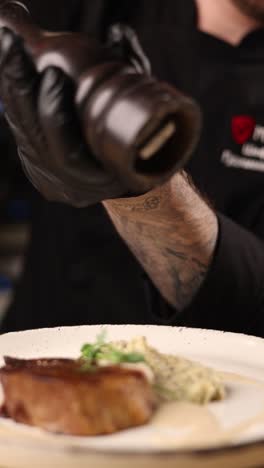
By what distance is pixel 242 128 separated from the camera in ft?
7.02

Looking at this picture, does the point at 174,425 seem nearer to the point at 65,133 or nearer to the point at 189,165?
the point at 65,133

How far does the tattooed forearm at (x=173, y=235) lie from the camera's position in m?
1.57

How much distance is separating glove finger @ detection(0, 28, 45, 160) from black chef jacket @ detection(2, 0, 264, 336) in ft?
3.54

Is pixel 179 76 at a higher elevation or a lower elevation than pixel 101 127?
lower

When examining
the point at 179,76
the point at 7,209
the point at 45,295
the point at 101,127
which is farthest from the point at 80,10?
the point at 7,209

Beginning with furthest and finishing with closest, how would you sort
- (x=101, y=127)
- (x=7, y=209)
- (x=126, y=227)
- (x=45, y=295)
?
(x=7, y=209) → (x=45, y=295) → (x=126, y=227) → (x=101, y=127)

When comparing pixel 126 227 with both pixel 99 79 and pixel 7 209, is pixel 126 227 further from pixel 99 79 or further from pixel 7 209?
pixel 7 209

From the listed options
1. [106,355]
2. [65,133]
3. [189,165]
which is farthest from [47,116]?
[189,165]

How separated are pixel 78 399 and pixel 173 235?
785mm

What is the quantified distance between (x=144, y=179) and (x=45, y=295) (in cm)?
153

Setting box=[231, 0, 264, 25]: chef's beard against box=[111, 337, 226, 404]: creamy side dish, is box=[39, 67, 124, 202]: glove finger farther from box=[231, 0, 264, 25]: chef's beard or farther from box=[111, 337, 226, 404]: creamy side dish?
box=[231, 0, 264, 25]: chef's beard

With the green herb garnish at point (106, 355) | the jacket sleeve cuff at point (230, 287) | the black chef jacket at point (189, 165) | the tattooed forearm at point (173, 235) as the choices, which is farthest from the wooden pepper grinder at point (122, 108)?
the black chef jacket at point (189, 165)

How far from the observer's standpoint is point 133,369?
0.98 m

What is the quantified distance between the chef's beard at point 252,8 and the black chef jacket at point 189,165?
0.04 m
